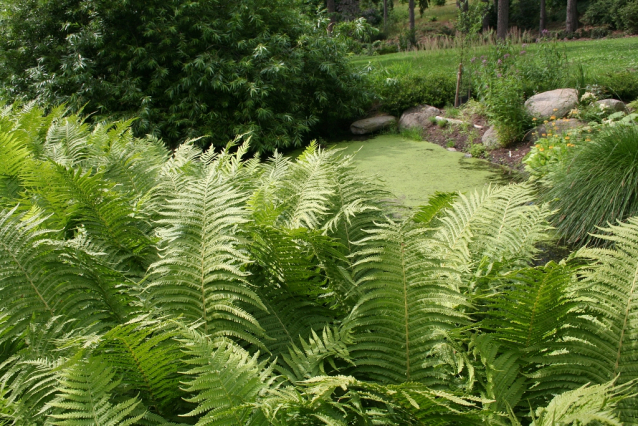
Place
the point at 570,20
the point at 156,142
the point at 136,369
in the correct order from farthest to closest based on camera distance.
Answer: the point at 570,20, the point at 156,142, the point at 136,369

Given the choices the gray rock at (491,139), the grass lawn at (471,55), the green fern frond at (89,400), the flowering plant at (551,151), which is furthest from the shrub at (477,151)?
the green fern frond at (89,400)

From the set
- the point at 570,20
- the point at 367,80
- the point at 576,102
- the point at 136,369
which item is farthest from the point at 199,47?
the point at 570,20

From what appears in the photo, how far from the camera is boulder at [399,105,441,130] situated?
8867 millimetres

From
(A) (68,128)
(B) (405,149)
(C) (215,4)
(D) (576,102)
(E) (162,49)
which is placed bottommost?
(B) (405,149)

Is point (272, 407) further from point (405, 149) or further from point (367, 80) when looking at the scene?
point (367, 80)

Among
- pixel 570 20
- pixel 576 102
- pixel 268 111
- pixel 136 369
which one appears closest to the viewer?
pixel 136 369

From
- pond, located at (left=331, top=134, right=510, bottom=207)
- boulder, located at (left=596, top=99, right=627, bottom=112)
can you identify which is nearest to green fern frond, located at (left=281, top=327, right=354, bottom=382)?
pond, located at (left=331, top=134, right=510, bottom=207)

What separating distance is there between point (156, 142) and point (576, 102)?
6095 millimetres

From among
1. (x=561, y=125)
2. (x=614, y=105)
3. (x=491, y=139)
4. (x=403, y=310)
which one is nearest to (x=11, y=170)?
(x=403, y=310)

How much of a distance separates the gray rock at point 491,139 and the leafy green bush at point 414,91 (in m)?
2.07

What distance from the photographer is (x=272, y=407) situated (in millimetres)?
949

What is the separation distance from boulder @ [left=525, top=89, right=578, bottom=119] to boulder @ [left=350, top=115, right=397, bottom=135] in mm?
2591

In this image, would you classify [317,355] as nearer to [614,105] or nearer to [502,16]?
[614,105]

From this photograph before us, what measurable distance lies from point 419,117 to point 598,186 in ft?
16.2
